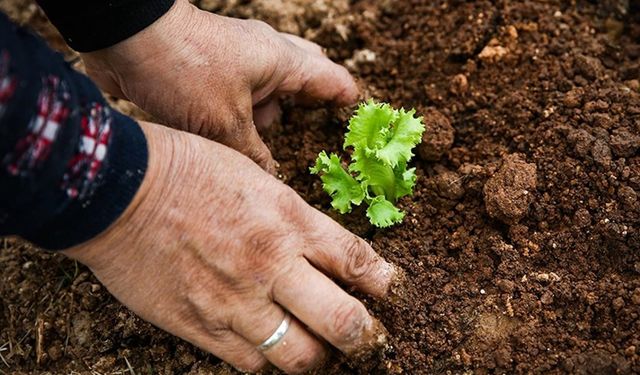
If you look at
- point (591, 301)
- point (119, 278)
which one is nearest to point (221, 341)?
point (119, 278)

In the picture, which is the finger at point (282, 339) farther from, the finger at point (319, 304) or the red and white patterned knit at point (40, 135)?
the red and white patterned knit at point (40, 135)

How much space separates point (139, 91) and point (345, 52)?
1175 mm

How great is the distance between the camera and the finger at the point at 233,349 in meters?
2.41

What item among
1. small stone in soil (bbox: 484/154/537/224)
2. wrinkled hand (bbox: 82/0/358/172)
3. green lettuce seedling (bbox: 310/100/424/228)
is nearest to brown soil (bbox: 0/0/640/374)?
small stone in soil (bbox: 484/154/537/224)

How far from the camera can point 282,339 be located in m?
2.37

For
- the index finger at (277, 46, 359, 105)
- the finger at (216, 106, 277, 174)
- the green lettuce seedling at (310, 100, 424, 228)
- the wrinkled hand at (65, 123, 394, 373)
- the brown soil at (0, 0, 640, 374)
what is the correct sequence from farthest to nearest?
the index finger at (277, 46, 359, 105), the finger at (216, 106, 277, 174), the green lettuce seedling at (310, 100, 424, 228), the brown soil at (0, 0, 640, 374), the wrinkled hand at (65, 123, 394, 373)

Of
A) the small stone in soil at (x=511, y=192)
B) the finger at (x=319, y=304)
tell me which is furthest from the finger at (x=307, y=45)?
the finger at (x=319, y=304)

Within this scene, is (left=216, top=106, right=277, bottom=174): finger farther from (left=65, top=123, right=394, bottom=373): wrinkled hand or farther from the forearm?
the forearm

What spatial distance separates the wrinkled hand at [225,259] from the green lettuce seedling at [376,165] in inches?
14.9

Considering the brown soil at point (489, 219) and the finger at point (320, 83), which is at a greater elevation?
the finger at point (320, 83)

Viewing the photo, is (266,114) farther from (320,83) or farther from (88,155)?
(88,155)

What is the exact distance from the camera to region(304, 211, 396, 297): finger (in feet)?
7.95

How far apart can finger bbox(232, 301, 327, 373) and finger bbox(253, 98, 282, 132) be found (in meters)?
1.11

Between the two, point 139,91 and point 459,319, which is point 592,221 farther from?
point 139,91
